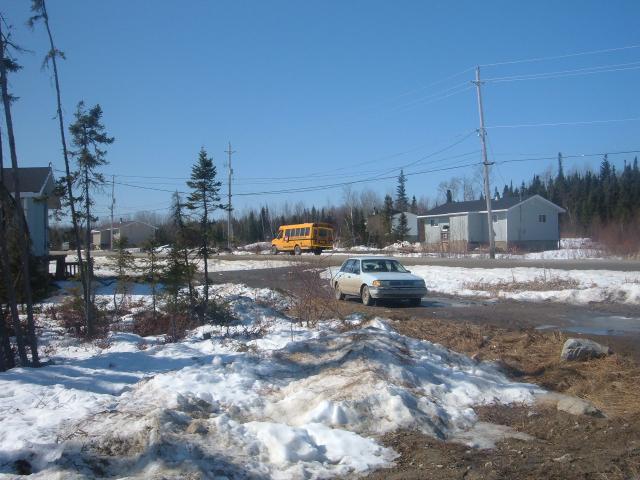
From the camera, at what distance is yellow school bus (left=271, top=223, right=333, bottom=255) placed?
5188 centimetres

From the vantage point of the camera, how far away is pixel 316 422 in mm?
5988

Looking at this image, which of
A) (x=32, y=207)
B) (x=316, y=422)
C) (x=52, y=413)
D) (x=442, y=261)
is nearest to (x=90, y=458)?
(x=52, y=413)

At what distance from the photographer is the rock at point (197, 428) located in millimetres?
5512

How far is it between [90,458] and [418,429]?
3.04 metres

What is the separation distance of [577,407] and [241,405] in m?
3.70

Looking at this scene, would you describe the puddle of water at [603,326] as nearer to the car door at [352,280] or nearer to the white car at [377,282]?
the white car at [377,282]

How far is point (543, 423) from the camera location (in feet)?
20.6

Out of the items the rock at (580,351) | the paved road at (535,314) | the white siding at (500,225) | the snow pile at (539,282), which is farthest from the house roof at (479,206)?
the rock at (580,351)

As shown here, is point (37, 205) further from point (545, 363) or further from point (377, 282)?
point (545, 363)

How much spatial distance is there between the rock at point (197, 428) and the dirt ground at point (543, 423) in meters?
1.64

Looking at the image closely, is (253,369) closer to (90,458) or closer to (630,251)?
(90,458)

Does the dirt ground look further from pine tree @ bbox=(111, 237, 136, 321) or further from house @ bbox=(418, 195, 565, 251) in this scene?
house @ bbox=(418, 195, 565, 251)

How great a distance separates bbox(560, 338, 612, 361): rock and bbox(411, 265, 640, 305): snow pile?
28.3 feet

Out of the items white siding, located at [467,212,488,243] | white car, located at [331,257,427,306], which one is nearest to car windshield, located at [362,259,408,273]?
white car, located at [331,257,427,306]
